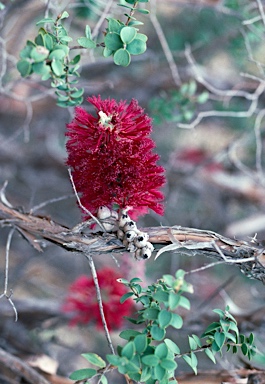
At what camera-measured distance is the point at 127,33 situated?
42 centimetres

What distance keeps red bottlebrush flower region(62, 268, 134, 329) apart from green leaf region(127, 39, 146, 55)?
1.64 ft

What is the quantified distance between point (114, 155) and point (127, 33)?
0.37ft

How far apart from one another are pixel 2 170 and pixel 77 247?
0.94m

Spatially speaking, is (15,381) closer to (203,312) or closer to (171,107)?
(203,312)

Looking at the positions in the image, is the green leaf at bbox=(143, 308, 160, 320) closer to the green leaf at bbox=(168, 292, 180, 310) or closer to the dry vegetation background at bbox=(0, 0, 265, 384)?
the green leaf at bbox=(168, 292, 180, 310)

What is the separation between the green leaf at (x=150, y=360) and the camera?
39cm

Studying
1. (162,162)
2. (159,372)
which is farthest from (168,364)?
(162,162)

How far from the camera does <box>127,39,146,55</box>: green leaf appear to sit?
432 mm

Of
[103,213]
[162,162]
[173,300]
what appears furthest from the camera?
[162,162]

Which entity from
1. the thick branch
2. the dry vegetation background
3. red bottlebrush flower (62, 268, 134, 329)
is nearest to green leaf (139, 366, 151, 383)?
the thick branch

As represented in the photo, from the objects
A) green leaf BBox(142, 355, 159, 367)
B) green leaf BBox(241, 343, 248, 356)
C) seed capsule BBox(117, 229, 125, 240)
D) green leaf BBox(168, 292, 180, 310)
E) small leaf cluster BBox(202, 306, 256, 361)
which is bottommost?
green leaf BBox(241, 343, 248, 356)

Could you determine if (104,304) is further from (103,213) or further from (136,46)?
(136,46)

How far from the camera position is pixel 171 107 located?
991 mm

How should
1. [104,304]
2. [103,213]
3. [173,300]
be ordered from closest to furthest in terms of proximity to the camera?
[173,300] < [103,213] < [104,304]
